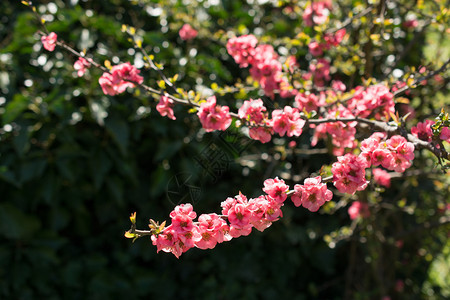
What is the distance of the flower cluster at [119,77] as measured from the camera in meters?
1.35

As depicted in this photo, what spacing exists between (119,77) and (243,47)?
50 centimetres

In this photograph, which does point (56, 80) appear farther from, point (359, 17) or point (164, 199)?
point (359, 17)

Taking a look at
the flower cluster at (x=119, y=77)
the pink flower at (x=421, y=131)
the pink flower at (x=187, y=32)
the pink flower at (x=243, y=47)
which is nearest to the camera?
the pink flower at (x=421, y=131)

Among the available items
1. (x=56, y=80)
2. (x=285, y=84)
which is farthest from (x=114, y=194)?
(x=285, y=84)

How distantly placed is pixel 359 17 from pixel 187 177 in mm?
1005

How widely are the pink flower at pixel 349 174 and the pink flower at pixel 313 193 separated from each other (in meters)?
0.04

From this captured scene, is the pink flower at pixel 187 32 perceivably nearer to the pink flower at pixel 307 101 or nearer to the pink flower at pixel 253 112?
the pink flower at pixel 307 101

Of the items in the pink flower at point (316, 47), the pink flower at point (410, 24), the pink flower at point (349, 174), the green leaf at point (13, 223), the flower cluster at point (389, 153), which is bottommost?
the green leaf at point (13, 223)

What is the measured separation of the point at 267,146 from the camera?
7.73 feet

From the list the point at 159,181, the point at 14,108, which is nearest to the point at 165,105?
the point at 159,181

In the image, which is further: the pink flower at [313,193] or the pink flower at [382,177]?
the pink flower at [382,177]

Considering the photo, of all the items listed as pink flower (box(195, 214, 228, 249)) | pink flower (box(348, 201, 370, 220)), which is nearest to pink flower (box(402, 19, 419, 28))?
pink flower (box(348, 201, 370, 220))

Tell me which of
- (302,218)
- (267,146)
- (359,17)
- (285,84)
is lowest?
(302,218)

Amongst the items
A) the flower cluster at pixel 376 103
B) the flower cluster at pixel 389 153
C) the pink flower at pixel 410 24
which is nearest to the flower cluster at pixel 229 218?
the flower cluster at pixel 389 153
